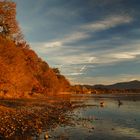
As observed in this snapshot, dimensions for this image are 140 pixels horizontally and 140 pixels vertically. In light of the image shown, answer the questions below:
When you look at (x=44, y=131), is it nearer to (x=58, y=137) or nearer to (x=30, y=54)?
(x=58, y=137)

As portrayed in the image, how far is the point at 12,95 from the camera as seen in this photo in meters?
80.4

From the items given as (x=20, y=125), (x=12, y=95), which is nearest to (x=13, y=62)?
(x=12, y=95)

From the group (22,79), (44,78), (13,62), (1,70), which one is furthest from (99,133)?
(44,78)

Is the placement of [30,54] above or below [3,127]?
above

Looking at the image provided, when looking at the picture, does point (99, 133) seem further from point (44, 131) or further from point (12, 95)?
point (12, 95)

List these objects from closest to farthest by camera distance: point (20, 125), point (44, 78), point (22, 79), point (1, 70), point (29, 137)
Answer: point (29, 137)
point (20, 125)
point (1, 70)
point (22, 79)
point (44, 78)

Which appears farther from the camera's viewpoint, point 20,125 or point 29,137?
point 20,125

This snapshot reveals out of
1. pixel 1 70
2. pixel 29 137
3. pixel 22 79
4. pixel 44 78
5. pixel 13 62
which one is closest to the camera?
pixel 29 137

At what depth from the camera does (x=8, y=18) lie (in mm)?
65688

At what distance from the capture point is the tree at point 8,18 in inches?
2527

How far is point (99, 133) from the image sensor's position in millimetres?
29266

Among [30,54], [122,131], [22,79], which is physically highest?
[30,54]

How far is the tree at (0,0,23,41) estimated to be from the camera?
64.2 m

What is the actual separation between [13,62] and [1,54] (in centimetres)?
599
